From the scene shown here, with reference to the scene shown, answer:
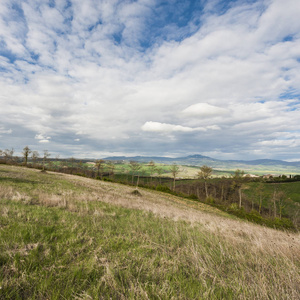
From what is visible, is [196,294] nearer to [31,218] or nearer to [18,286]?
[18,286]

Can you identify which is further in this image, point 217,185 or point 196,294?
point 217,185

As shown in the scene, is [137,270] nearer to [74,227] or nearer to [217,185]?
[74,227]

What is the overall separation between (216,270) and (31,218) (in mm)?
5652

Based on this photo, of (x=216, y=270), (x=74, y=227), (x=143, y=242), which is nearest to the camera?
(x=216, y=270)

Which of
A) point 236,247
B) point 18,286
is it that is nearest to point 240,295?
point 236,247

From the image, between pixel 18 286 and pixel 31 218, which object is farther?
pixel 31 218

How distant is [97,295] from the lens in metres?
2.21

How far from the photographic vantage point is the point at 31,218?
5113mm

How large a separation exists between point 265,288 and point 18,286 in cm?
385

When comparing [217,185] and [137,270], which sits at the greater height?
[137,270]

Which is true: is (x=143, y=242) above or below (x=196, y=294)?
below

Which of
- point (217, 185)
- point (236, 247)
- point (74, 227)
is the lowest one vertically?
point (217, 185)

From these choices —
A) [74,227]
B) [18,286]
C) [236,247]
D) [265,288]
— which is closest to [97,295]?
[18,286]

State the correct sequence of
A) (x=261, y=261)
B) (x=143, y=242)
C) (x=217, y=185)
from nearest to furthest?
(x=261, y=261) → (x=143, y=242) → (x=217, y=185)
